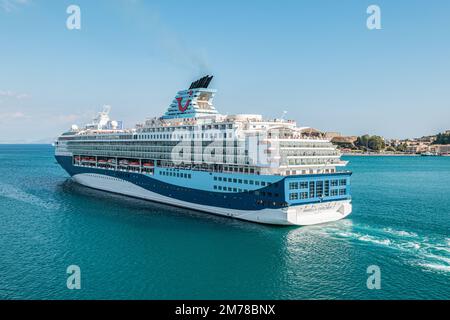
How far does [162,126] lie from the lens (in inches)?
2249

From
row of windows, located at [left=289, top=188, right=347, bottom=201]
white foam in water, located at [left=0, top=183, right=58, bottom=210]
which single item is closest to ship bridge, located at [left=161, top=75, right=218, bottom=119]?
row of windows, located at [left=289, top=188, right=347, bottom=201]

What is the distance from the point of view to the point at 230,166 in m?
45.5

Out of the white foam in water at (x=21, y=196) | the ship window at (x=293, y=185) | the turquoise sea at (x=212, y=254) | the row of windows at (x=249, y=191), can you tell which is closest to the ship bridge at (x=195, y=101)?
the row of windows at (x=249, y=191)

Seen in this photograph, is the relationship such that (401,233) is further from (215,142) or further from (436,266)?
(215,142)

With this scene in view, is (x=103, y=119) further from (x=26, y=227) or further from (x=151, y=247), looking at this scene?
(x=151, y=247)

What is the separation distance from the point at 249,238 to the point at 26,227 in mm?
25453

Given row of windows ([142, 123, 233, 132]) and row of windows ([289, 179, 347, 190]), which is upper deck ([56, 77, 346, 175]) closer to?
row of windows ([142, 123, 233, 132])

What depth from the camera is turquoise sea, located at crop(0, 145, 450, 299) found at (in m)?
25.7

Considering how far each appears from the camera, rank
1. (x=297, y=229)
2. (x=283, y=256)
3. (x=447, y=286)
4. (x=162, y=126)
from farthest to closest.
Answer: (x=162, y=126) < (x=297, y=229) < (x=283, y=256) < (x=447, y=286)

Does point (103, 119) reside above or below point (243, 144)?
above
